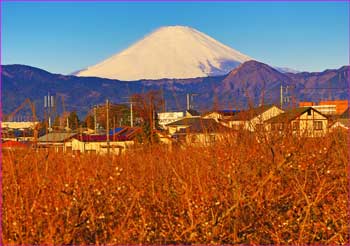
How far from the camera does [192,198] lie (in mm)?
4105

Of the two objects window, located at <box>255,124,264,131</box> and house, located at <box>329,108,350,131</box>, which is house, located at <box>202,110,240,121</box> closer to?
window, located at <box>255,124,264,131</box>

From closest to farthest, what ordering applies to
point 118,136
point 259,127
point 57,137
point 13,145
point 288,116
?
point 13,145 → point 259,127 → point 288,116 → point 57,137 → point 118,136

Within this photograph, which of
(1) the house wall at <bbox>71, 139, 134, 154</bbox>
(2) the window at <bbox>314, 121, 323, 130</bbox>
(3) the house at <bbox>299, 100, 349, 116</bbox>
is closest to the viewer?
(2) the window at <bbox>314, 121, 323, 130</bbox>

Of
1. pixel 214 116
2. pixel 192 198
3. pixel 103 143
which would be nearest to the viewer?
pixel 192 198

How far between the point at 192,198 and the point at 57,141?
235 cm

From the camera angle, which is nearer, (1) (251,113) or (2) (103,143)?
(1) (251,113)

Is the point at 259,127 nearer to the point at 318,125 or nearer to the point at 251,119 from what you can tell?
the point at 251,119

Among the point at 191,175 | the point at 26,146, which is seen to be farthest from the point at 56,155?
the point at 191,175

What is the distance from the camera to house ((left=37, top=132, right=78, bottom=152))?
552 centimetres

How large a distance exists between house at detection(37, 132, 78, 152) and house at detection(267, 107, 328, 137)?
2.25 metres

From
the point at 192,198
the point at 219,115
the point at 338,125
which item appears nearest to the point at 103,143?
the point at 219,115

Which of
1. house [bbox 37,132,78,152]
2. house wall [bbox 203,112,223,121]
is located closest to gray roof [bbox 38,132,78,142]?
house [bbox 37,132,78,152]

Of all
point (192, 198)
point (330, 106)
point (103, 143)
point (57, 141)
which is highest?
point (330, 106)

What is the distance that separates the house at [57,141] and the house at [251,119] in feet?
6.03
